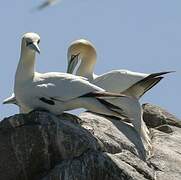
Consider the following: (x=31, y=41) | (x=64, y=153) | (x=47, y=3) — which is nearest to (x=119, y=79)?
(x=31, y=41)

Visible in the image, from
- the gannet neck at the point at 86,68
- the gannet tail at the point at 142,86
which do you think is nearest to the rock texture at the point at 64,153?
the gannet tail at the point at 142,86

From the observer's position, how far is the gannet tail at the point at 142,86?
16663 mm

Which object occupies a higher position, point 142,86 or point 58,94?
point 58,94

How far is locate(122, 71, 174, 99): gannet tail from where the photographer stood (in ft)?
54.7

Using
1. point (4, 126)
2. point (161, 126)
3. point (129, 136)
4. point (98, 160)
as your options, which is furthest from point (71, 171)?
point (161, 126)

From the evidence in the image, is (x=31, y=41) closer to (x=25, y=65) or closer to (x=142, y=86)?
(x=25, y=65)

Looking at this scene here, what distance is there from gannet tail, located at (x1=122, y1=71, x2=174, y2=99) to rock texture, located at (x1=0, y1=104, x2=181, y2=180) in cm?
254

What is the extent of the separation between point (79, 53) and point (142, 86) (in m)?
3.30

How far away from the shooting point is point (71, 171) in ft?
41.7

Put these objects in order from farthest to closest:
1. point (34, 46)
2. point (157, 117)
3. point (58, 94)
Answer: point (157, 117), point (34, 46), point (58, 94)

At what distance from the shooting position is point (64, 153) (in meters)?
13.3

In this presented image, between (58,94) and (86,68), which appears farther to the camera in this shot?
Result: (86,68)

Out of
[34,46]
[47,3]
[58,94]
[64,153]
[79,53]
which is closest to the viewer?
[47,3]

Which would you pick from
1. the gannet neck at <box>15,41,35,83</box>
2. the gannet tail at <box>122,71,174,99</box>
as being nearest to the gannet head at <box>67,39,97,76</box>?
the gannet tail at <box>122,71,174,99</box>
